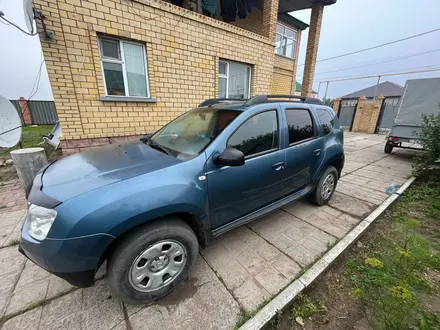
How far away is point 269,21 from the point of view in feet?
24.1

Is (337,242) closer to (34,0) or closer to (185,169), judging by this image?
(185,169)

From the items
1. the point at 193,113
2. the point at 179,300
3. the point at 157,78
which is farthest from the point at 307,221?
the point at 157,78

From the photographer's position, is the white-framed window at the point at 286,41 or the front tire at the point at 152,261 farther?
the white-framed window at the point at 286,41

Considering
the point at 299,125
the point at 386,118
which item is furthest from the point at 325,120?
the point at 386,118

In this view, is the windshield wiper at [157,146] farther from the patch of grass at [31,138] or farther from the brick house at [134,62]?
the patch of grass at [31,138]

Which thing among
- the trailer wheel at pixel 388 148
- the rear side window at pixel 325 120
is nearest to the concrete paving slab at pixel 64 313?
the rear side window at pixel 325 120

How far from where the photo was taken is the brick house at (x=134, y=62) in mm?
4258

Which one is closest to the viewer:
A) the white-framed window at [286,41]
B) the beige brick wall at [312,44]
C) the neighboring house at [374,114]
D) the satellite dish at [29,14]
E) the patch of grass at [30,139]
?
the satellite dish at [29,14]

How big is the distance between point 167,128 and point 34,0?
3.99 metres

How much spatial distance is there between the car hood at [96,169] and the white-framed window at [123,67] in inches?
136

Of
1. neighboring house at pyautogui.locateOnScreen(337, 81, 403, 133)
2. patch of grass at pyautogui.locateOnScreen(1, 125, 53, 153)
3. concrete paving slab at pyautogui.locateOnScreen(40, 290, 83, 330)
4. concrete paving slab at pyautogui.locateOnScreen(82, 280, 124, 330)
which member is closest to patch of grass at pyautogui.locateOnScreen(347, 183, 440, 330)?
concrete paving slab at pyautogui.locateOnScreen(82, 280, 124, 330)

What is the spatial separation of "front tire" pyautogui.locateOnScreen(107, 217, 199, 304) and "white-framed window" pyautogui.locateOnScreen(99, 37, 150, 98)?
15.1 ft

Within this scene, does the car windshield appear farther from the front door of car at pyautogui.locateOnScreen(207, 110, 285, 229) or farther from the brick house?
the brick house

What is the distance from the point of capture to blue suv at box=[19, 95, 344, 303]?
140 cm
